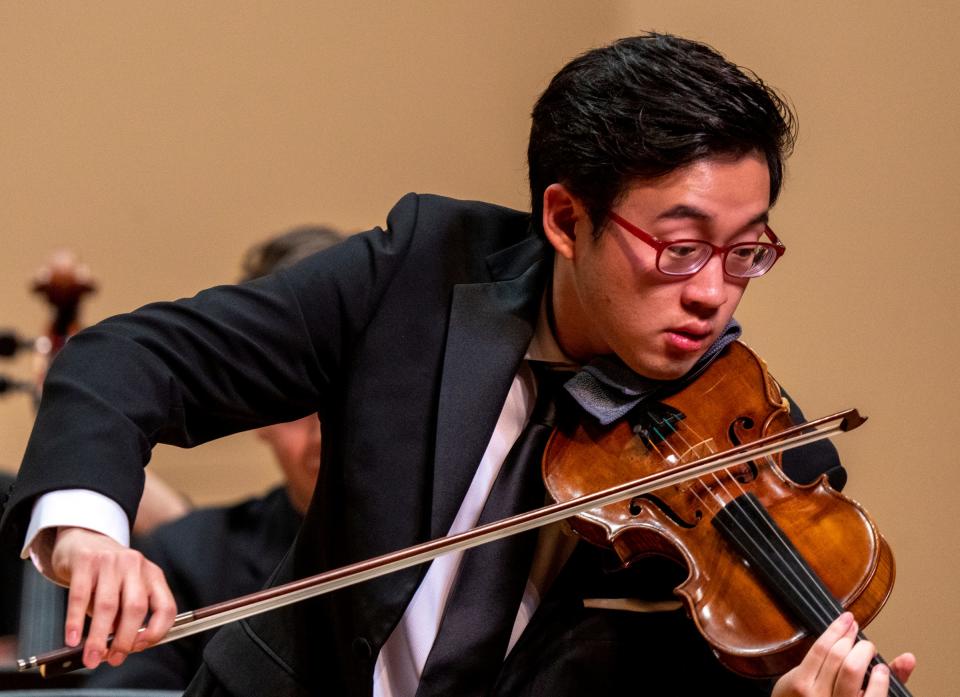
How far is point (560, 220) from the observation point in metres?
1.27

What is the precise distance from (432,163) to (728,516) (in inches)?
83.5

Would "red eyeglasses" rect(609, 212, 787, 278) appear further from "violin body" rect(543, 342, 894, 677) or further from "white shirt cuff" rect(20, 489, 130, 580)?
"white shirt cuff" rect(20, 489, 130, 580)

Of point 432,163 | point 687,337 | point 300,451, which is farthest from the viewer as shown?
point 432,163

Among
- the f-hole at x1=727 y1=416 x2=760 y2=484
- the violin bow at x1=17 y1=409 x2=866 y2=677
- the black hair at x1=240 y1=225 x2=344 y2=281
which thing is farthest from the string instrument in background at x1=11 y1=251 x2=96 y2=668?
the f-hole at x1=727 y1=416 x2=760 y2=484

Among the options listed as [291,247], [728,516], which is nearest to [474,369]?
[728,516]

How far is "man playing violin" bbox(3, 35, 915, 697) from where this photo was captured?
1.14 metres

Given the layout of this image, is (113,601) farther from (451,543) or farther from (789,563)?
(789,563)

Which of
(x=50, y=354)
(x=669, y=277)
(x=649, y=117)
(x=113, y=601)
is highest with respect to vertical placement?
(x=649, y=117)

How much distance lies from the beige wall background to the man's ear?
1151 millimetres

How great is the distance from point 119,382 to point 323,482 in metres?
0.27

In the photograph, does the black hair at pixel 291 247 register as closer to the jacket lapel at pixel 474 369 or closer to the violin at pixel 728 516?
the jacket lapel at pixel 474 369

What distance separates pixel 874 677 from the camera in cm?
105

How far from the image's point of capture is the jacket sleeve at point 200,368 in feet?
3.26

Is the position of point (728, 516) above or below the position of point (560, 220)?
below
